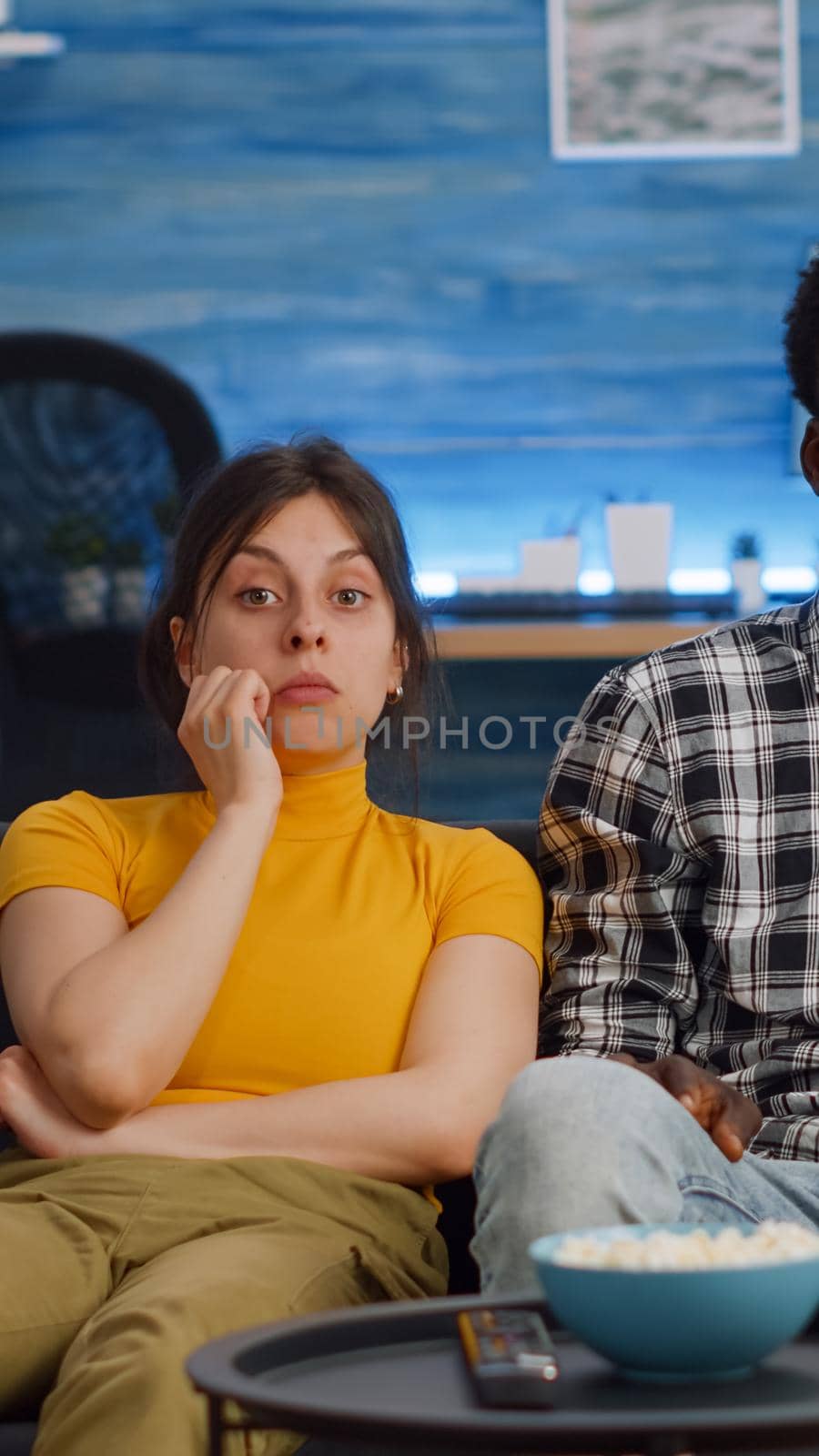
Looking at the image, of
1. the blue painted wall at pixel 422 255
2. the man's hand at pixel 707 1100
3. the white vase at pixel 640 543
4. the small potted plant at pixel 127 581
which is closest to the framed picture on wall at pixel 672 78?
the blue painted wall at pixel 422 255

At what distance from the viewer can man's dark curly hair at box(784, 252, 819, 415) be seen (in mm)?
1567

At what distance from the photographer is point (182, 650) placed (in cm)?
155

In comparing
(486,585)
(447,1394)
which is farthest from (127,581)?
(447,1394)

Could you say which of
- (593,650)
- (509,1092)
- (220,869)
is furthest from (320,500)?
(593,650)

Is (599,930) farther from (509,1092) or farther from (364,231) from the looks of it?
(364,231)

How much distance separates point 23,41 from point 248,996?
10.8 feet

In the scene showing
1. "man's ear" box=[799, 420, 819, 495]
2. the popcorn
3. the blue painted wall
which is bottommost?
the popcorn

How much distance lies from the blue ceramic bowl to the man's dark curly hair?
101 cm

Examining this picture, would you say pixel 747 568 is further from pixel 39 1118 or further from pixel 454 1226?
pixel 39 1118

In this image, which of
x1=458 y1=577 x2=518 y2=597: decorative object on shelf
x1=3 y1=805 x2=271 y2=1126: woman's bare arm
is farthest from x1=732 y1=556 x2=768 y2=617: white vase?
x1=3 y1=805 x2=271 y2=1126: woman's bare arm

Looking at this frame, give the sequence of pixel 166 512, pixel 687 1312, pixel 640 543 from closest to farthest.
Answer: pixel 687 1312, pixel 166 512, pixel 640 543

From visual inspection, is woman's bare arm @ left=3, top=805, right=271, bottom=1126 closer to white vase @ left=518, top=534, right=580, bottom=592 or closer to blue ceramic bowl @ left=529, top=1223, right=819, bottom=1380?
blue ceramic bowl @ left=529, top=1223, right=819, bottom=1380

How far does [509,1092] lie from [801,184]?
3.42 metres

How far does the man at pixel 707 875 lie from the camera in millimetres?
1349
